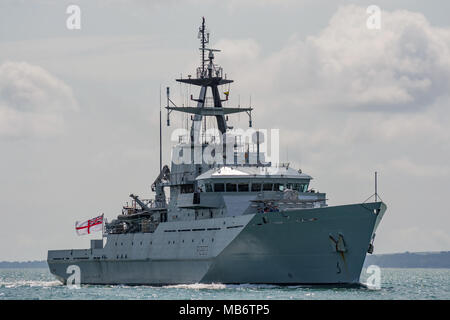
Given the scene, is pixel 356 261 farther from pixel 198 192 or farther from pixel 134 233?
pixel 134 233

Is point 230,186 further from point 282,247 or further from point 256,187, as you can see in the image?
point 282,247

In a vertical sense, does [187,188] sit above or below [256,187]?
above

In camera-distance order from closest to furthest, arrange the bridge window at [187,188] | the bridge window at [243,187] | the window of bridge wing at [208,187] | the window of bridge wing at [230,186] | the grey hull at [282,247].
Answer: the grey hull at [282,247] < the window of bridge wing at [230,186] < the bridge window at [243,187] < the window of bridge wing at [208,187] < the bridge window at [187,188]

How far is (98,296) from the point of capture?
47.1 m

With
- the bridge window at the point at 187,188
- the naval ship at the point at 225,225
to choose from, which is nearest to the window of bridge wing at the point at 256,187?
the naval ship at the point at 225,225

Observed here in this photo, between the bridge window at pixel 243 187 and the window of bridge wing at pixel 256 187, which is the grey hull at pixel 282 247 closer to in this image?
the bridge window at pixel 243 187

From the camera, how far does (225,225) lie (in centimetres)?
4781

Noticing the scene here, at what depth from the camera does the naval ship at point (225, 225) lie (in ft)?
148

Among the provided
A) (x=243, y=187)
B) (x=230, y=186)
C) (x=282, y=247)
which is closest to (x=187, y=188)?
(x=230, y=186)

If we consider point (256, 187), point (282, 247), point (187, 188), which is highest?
point (187, 188)

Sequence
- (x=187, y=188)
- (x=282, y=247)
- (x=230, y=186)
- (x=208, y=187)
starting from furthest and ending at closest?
1. (x=187, y=188)
2. (x=208, y=187)
3. (x=230, y=186)
4. (x=282, y=247)

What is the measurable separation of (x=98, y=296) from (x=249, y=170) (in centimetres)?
1006

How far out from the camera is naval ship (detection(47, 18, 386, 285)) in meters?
45.2
